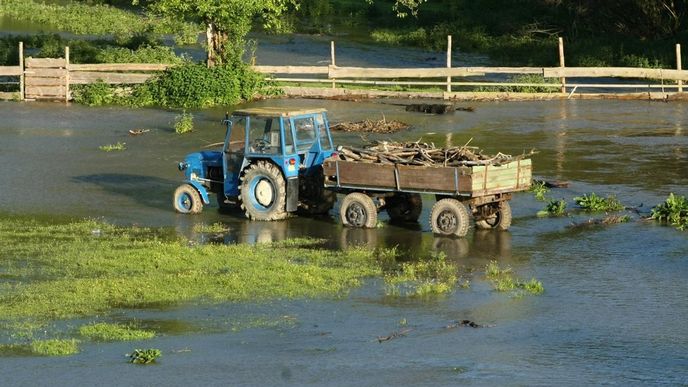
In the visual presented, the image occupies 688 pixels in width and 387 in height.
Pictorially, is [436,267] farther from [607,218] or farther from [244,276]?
[607,218]

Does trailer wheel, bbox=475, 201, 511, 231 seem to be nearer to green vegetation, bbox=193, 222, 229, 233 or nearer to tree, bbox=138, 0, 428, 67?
green vegetation, bbox=193, 222, 229, 233

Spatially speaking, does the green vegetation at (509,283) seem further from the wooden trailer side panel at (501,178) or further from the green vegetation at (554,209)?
the green vegetation at (554,209)

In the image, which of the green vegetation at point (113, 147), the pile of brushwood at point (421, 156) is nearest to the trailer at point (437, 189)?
the pile of brushwood at point (421, 156)

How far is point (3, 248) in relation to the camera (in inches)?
774

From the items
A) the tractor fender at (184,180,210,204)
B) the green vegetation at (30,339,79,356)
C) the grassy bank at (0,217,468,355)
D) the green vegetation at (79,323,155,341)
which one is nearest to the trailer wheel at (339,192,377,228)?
the grassy bank at (0,217,468,355)

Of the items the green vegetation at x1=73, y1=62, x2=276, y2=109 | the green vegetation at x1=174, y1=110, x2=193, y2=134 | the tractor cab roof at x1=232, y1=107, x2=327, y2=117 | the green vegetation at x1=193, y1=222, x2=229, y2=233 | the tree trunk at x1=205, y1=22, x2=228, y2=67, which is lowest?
the green vegetation at x1=193, y1=222, x2=229, y2=233

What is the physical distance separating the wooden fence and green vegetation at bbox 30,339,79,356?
78.9 feet

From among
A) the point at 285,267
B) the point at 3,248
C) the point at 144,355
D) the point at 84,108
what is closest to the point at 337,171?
the point at 285,267

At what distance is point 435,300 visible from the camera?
53.9 ft

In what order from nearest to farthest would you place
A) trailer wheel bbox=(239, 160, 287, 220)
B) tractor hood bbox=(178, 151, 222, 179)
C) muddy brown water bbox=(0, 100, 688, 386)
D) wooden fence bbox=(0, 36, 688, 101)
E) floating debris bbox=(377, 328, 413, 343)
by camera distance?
1. muddy brown water bbox=(0, 100, 688, 386)
2. floating debris bbox=(377, 328, 413, 343)
3. trailer wheel bbox=(239, 160, 287, 220)
4. tractor hood bbox=(178, 151, 222, 179)
5. wooden fence bbox=(0, 36, 688, 101)

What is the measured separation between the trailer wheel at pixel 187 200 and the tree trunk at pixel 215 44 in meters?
Answer: 15.8

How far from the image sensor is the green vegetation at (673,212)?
21219mm

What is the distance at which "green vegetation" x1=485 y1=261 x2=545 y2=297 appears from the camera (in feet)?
55.3

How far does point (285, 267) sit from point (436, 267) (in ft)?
6.74
